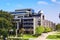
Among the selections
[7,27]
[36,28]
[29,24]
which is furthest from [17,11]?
[7,27]

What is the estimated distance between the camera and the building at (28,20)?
74.2 ft

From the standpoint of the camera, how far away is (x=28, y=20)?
76.4 feet

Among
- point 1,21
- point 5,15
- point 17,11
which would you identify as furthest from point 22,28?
point 1,21

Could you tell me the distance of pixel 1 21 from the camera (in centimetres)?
1487

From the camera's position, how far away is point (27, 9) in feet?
80.8

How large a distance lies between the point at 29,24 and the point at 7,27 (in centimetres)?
772

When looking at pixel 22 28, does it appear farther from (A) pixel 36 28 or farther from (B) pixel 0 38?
(B) pixel 0 38

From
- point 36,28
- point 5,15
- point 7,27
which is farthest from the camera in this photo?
point 36,28

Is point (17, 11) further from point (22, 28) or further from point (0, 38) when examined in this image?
point (0, 38)

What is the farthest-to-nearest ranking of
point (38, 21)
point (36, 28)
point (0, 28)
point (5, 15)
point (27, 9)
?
point (27, 9)
point (38, 21)
point (36, 28)
point (5, 15)
point (0, 28)

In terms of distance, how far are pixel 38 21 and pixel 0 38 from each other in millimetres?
8897

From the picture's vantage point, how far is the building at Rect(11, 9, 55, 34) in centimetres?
2262

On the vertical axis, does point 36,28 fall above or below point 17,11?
below

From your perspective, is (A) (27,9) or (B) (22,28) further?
(A) (27,9)
